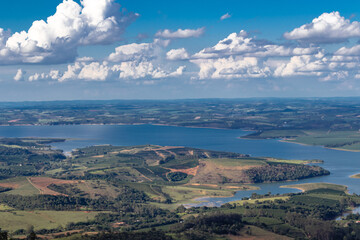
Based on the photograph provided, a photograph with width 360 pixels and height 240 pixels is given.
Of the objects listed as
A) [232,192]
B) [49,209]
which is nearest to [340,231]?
[232,192]

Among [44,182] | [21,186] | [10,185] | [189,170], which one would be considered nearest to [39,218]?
[21,186]

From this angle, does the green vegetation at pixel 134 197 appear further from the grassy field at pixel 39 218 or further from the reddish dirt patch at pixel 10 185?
the reddish dirt patch at pixel 10 185

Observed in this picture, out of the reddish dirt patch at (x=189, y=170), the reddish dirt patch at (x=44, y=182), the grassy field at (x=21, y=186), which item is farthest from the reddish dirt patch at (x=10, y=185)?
the reddish dirt patch at (x=189, y=170)

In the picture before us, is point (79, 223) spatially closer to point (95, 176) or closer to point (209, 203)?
point (209, 203)

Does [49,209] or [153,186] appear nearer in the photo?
[49,209]

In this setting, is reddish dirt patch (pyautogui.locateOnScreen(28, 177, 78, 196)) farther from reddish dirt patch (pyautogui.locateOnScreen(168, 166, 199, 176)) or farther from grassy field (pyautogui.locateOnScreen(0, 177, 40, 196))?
reddish dirt patch (pyautogui.locateOnScreen(168, 166, 199, 176))

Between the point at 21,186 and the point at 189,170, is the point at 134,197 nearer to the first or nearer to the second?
the point at 21,186
